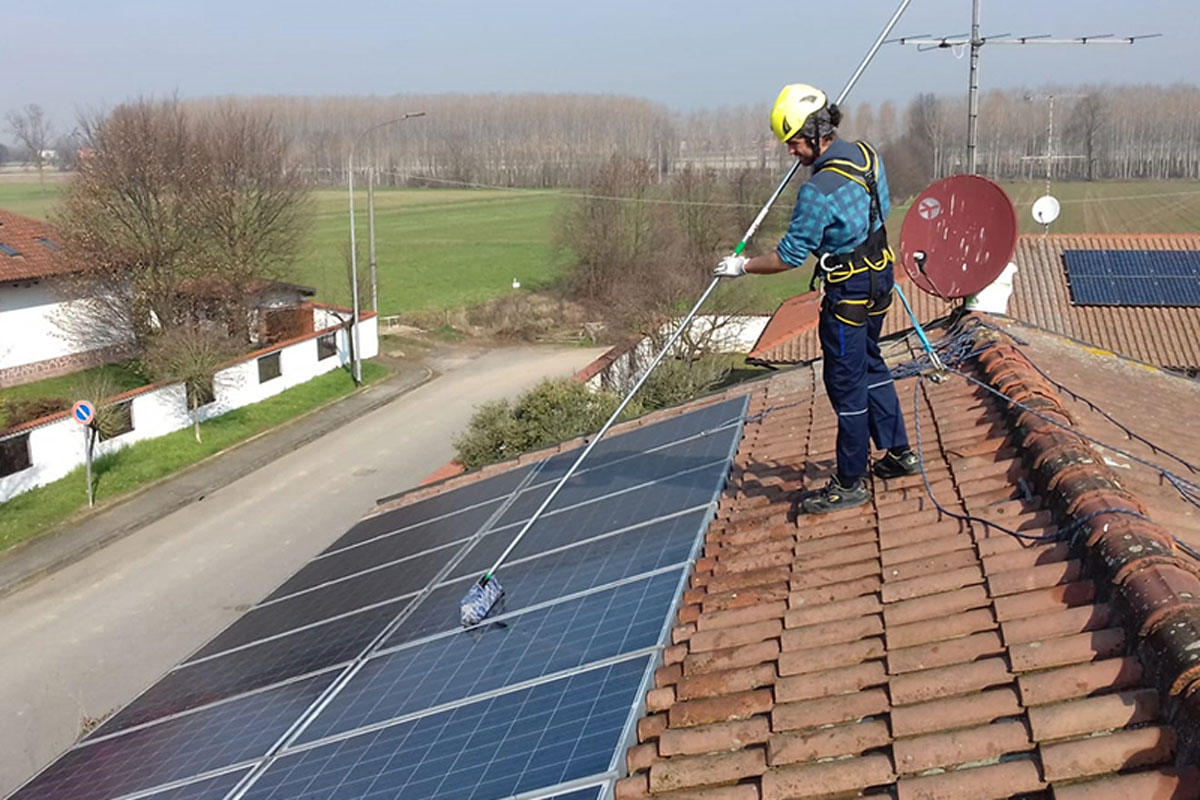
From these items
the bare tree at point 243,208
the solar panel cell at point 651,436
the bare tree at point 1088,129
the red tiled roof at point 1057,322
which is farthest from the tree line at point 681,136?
the solar panel cell at point 651,436

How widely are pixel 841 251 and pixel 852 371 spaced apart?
0.68 metres

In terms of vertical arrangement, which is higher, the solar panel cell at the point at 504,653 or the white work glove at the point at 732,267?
the white work glove at the point at 732,267

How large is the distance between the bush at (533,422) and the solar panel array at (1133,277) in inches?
460

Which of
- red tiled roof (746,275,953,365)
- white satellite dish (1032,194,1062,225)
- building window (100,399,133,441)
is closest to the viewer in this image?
red tiled roof (746,275,953,365)

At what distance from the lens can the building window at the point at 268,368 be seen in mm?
33031

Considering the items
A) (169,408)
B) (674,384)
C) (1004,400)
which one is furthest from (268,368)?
(1004,400)

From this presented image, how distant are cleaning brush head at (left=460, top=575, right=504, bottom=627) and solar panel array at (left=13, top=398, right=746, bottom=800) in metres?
0.07

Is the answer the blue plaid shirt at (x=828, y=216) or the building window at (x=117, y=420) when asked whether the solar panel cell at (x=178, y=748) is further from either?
the building window at (x=117, y=420)

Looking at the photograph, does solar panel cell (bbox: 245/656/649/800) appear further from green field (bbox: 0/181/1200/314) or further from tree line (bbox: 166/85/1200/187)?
tree line (bbox: 166/85/1200/187)

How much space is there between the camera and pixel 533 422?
20641mm

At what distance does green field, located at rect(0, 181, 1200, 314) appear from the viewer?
5866 cm

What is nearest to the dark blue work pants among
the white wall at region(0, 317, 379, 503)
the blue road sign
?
the blue road sign

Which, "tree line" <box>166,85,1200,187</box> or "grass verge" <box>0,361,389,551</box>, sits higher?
"tree line" <box>166,85,1200,187</box>

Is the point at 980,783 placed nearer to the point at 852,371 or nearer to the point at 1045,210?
the point at 852,371
